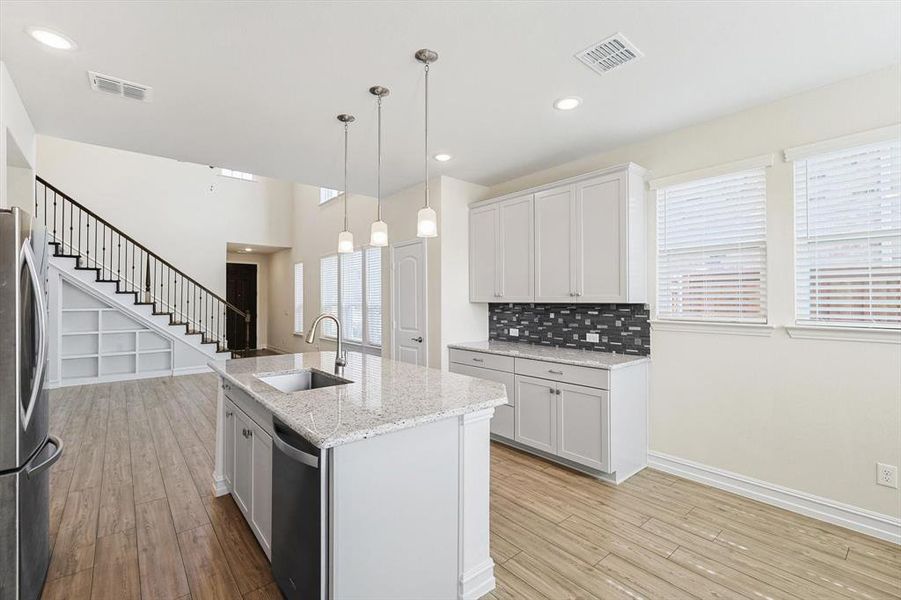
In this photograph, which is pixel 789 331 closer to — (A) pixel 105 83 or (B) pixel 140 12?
(B) pixel 140 12

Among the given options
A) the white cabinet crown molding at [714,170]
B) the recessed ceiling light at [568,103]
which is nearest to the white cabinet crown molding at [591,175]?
the white cabinet crown molding at [714,170]

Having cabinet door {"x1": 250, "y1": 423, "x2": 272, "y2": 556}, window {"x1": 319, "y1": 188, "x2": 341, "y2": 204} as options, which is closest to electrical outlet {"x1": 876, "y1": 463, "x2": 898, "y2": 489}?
cabinet door {"x1": 250, "y1": 423, "x2": 272, "y2": 556}

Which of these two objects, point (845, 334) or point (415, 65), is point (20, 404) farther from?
point (845, 334)

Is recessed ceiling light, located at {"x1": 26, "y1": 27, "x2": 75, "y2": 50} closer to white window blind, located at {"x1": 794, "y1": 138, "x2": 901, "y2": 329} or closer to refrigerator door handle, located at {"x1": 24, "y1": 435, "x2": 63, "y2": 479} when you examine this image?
refrigerator door handle, located at {"x1": 24, "y1": 435, "x2": 63, "y2": 479}

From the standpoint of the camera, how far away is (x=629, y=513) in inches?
108

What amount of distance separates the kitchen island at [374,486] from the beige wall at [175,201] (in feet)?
24.5

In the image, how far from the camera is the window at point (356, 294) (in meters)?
6.31

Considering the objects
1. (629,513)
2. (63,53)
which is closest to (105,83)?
(63,53)

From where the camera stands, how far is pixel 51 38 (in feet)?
7.16

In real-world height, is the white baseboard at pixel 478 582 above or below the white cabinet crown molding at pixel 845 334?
below

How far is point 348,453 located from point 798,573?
241 centimetres

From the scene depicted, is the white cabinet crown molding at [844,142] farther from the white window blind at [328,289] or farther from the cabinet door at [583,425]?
the white window blind at [328,289]

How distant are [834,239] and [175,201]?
977 cm

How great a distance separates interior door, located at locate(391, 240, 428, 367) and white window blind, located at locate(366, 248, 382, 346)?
97 centimetres
